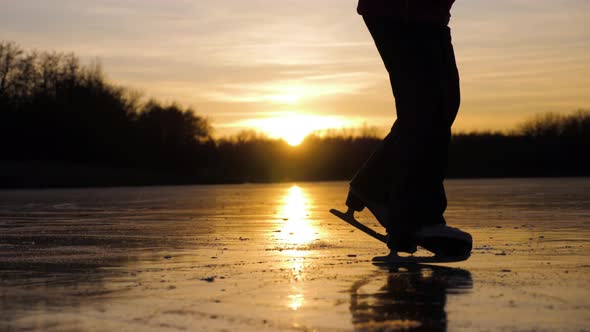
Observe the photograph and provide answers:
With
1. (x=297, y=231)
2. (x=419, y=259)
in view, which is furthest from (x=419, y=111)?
(x=297, y=231)

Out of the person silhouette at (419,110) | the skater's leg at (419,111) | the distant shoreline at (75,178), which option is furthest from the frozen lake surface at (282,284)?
the distant shoreline at (75,178)

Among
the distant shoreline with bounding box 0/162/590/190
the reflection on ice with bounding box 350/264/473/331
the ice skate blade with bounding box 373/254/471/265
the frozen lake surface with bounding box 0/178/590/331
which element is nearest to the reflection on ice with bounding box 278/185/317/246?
the frozen lake surface with bounding box 0/178/590/331

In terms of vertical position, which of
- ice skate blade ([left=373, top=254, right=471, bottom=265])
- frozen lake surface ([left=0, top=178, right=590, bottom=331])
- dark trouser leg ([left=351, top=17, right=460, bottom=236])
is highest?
dark trouser leg ([left=351, top=17, right=460, bottom=236])

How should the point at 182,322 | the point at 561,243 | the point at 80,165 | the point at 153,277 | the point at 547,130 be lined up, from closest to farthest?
the point at 182,322 < the point at 153,277 < the point at 561,243 < the point at 80,165 < the point at 547,130

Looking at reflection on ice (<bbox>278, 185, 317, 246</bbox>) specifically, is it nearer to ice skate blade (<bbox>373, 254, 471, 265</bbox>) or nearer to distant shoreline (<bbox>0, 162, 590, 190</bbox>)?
ice skate blade (<bbox>373, 254, 471, 265</bbox>)

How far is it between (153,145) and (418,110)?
75.3 metres

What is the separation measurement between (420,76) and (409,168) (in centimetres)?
55

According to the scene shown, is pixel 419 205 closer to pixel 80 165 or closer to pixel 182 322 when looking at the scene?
pixel 182 322

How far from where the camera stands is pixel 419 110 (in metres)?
6.16

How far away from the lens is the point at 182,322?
3838mm

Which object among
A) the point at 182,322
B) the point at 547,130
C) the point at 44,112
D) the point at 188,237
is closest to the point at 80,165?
the point at 44,112

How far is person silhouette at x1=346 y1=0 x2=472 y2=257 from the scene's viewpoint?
6.14m

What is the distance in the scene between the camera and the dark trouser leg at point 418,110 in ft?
20.2

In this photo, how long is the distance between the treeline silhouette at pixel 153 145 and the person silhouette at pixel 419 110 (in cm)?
4660
